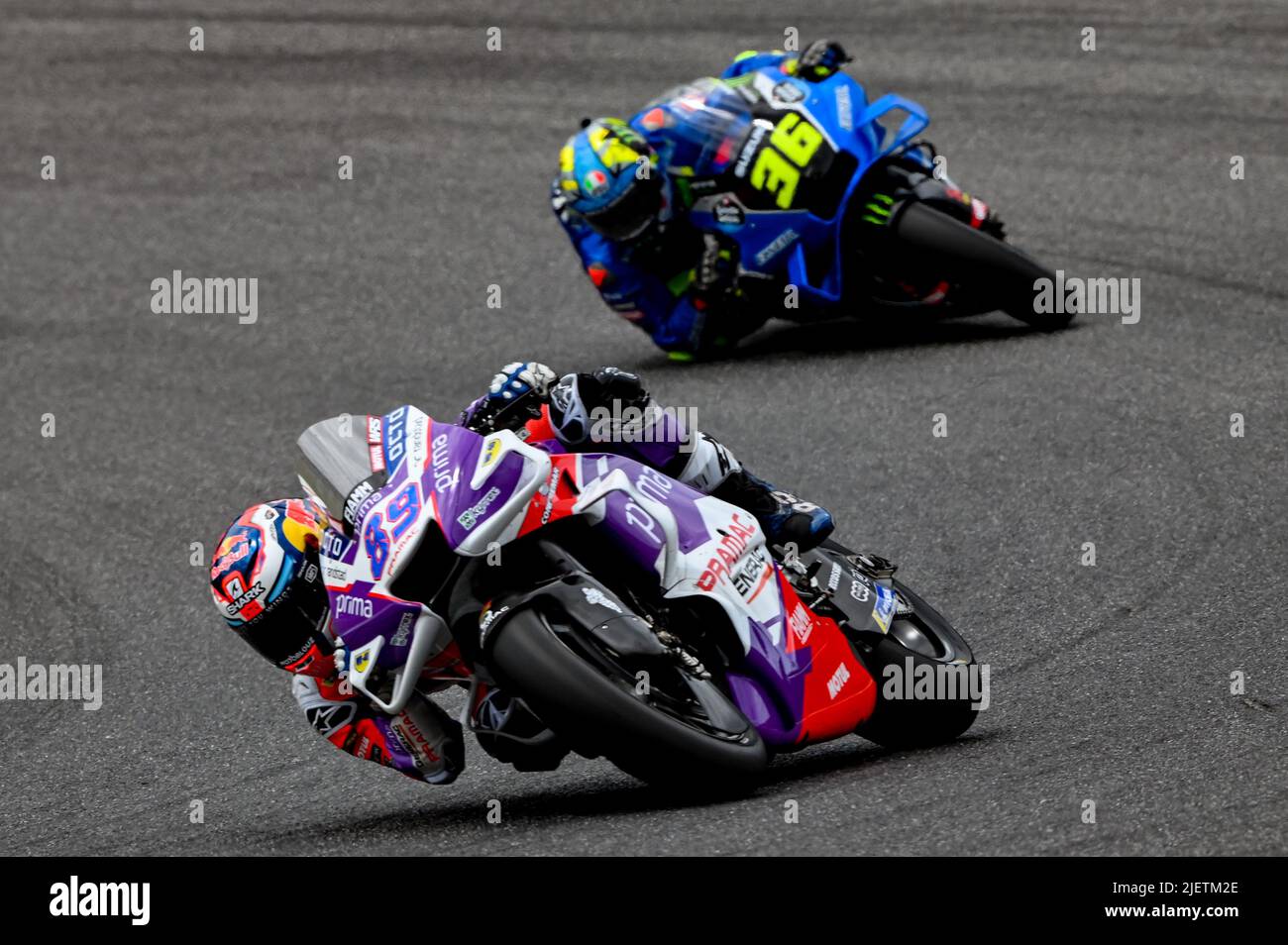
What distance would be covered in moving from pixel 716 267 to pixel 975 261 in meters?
1.39

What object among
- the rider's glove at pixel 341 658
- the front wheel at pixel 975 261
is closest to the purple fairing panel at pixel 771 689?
the rider's glove at pixel 341 658

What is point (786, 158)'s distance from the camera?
1131cm

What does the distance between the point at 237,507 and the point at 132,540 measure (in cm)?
60

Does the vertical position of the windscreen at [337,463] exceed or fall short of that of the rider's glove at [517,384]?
it falls short

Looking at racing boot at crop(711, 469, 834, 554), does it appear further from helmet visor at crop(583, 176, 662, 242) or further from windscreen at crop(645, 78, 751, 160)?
windscreen at crop(645, 78, 751, 160)

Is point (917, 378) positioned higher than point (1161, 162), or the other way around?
point (1161, 162)

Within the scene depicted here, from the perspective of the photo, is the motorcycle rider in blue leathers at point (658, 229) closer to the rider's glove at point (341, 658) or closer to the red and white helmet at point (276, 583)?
the red and white helmet at point (276, 583)

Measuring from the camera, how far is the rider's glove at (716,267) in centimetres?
1155

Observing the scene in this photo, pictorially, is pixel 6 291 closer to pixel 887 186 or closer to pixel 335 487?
pixel 887 186

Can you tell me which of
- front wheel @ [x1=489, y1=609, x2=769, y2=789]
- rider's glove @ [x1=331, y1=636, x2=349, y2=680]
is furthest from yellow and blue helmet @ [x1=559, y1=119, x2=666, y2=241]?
front wheel @ [x1=489, y1=609, x2=769, y2=789]

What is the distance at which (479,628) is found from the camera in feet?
17.2
